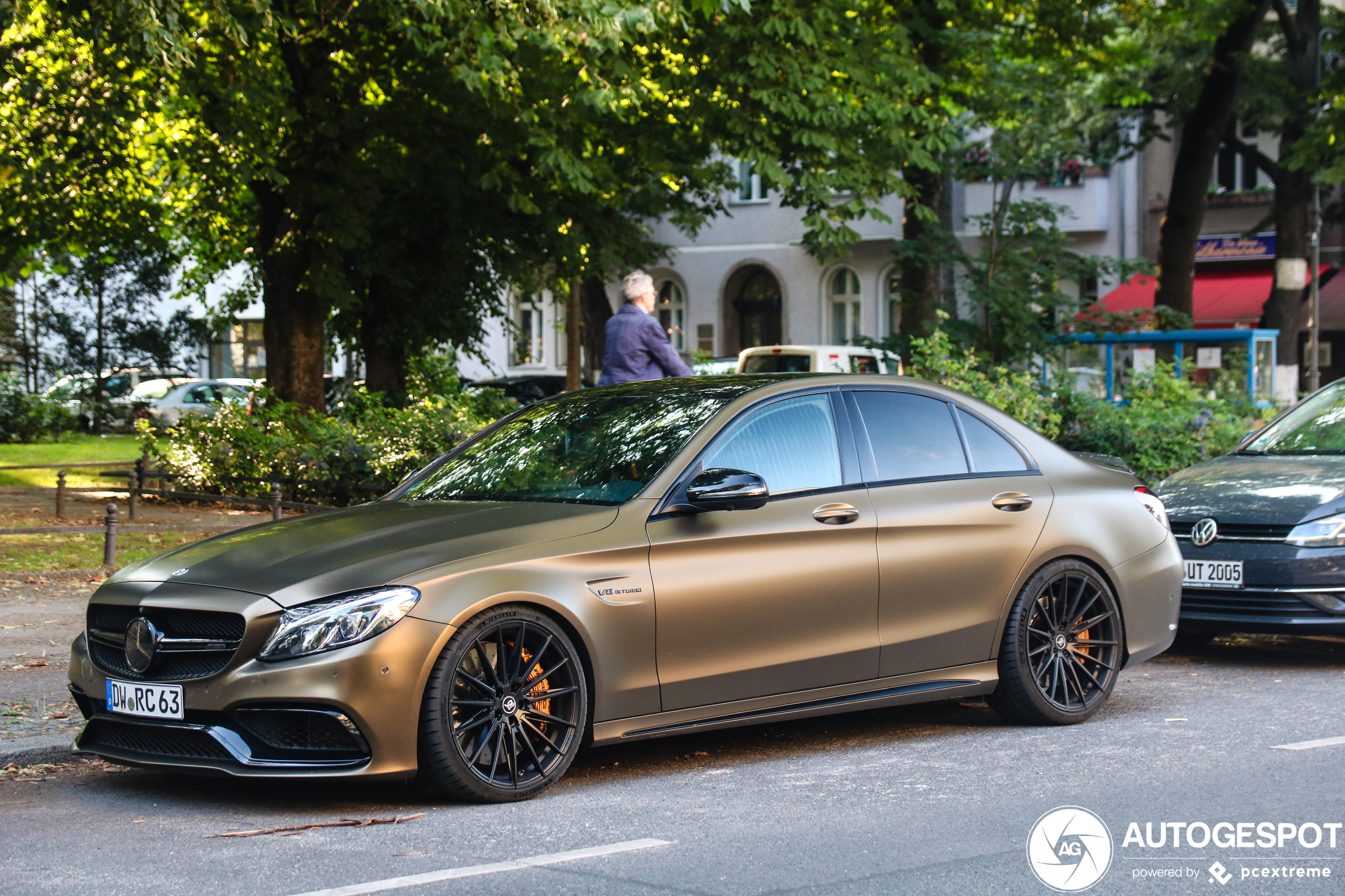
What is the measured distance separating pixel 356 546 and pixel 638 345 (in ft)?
16.0

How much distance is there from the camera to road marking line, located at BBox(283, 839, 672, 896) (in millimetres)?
4406

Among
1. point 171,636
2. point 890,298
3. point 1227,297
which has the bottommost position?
point 171,636

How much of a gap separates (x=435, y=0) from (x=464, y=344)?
467 inches

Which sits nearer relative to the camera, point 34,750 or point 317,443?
point 34,750

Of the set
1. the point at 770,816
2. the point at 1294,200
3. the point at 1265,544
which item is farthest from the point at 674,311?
the point at 770,816

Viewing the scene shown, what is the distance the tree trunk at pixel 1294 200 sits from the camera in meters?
24.9

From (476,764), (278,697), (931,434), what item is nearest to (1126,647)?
(931,434)

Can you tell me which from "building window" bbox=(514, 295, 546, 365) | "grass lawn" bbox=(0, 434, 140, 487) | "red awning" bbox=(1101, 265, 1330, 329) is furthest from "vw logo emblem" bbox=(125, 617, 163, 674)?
"building window" bbox=(514, 295, 546, 365)

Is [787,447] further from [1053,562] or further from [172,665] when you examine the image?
[172,665]

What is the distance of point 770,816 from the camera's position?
210 inches

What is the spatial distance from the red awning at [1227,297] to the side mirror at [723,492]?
31.6m

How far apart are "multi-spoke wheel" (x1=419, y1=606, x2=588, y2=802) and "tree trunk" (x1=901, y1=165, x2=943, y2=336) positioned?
1423 centimetres

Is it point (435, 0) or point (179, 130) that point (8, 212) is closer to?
point (179, 130)

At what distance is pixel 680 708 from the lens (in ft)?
19.1
